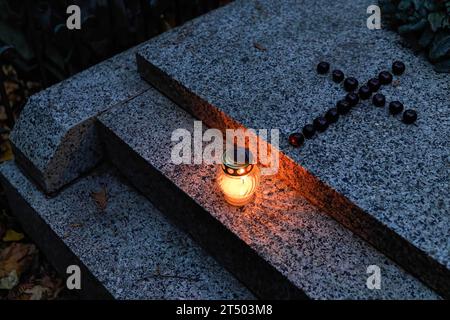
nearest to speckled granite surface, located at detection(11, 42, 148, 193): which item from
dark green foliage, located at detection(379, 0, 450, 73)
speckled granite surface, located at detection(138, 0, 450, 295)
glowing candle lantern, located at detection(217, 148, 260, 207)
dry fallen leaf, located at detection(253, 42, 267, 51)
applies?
speckled granite surface, located at detection(138, 0, 450, 295)

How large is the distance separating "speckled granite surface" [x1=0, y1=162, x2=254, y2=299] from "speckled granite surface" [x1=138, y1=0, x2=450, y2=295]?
0.69 m

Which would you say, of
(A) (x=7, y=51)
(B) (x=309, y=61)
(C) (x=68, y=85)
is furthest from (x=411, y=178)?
(A) (x=7, y=51)

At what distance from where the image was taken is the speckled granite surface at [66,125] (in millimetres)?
3266

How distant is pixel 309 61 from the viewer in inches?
136

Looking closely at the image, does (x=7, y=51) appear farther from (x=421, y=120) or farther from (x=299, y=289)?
(x=421, y=120)

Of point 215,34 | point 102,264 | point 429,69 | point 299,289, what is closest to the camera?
point 299,289

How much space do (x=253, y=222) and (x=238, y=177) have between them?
0.28 metres

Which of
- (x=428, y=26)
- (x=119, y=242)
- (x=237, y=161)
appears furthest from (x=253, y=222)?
(x=428, y=26)

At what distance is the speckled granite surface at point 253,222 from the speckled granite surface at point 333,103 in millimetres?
92

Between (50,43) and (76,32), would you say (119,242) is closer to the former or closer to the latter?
(76,32)

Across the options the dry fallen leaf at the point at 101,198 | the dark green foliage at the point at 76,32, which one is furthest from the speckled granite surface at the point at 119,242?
the dark green foliage at the point at 76,32

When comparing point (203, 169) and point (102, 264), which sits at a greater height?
point (203, 169)

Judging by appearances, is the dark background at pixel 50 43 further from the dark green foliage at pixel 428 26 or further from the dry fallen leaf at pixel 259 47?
the dark green foliage at pixel 428 26

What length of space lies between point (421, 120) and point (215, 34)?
1.50 meters
